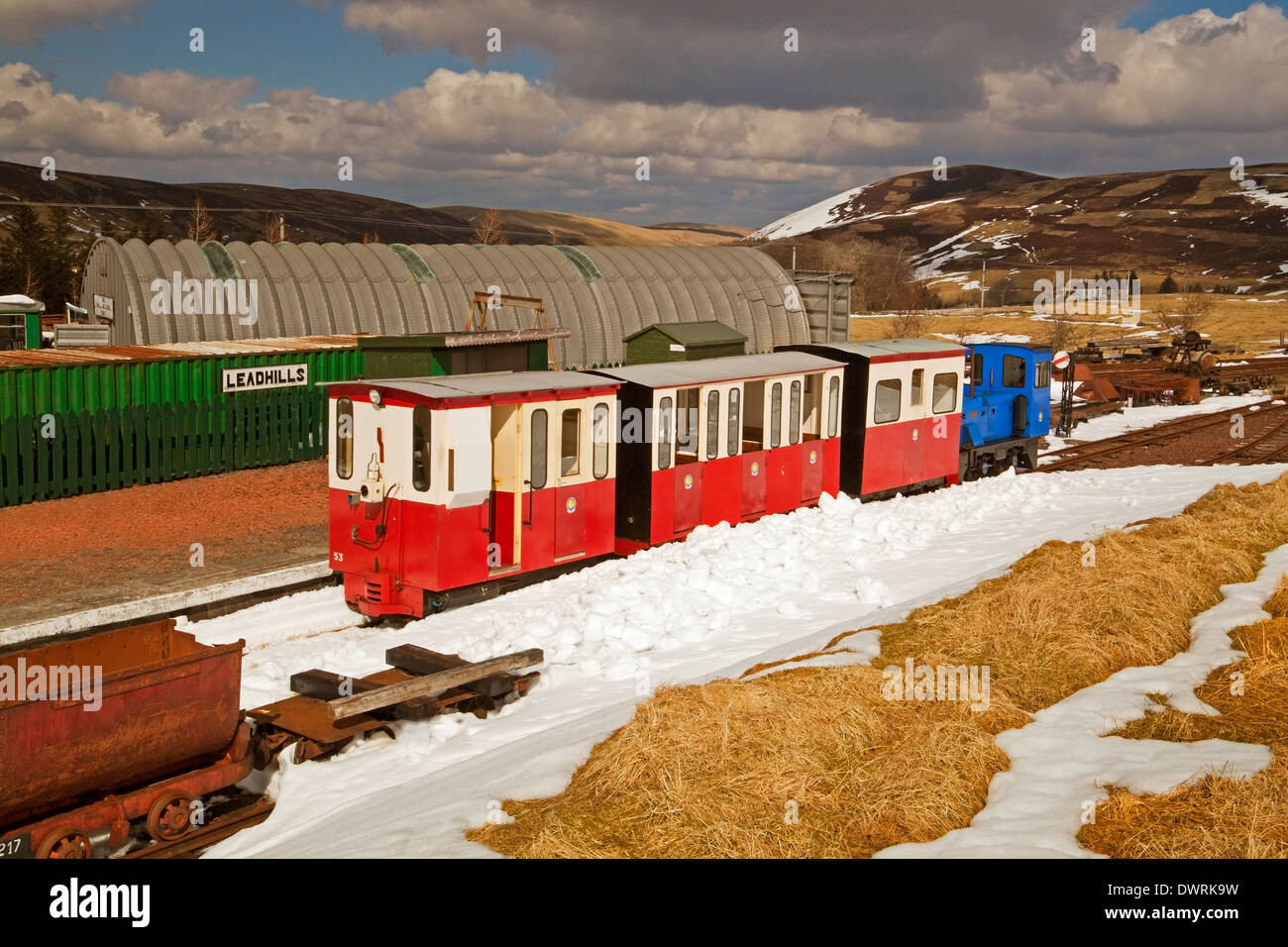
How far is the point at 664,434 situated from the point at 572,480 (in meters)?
1.83

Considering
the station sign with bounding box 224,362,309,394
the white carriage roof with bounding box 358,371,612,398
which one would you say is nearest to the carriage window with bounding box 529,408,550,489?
the white carriage roof with bounding box 358,371,612,398

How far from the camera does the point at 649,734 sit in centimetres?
877

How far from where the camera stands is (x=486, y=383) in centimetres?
1470

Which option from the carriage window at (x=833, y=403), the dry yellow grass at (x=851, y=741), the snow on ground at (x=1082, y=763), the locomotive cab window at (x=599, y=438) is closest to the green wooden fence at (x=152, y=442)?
the locomotive cab window at (x=599, y=438)

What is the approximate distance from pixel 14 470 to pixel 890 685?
1643 centimetres

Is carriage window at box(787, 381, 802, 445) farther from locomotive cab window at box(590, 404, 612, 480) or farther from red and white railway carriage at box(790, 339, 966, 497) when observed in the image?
locomotive cab window at box(590, 404, 612, 480)

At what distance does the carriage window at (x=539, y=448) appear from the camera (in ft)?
49.3

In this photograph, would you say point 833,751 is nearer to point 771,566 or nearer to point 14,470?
point 771,566

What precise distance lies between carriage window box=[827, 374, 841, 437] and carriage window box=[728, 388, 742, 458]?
2.70 meters

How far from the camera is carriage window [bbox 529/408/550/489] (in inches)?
592

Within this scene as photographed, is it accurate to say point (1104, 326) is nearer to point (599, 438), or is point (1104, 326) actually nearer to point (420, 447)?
point (599, 438)

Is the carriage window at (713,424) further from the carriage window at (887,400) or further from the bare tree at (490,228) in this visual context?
the bare tree at (490,228)
